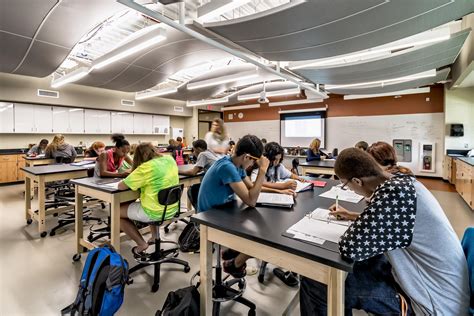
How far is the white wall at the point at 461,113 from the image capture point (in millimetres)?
6324

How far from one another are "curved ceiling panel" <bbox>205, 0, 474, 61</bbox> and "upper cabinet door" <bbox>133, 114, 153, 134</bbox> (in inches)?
273

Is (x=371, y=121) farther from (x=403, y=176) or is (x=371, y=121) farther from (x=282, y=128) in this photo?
(x=403, y=176)

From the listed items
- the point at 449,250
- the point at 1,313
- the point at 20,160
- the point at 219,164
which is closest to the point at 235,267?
the point at 219,164

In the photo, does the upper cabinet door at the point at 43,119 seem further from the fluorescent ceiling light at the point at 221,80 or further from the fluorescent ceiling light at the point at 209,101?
the fluorescent ceiling light at the point at 209,101

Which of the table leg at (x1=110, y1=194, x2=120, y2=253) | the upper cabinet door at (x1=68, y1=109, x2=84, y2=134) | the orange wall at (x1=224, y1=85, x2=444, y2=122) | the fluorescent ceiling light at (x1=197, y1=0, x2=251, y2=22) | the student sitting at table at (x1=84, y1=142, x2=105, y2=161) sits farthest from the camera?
the upper cabinet door at (x1=68, y1=109, x2=84, y2=134)

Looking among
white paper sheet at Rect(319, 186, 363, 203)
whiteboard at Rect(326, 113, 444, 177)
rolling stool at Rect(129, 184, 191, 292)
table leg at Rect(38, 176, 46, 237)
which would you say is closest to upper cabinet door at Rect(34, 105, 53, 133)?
table leg at Rect(38, 176, 46, 237)

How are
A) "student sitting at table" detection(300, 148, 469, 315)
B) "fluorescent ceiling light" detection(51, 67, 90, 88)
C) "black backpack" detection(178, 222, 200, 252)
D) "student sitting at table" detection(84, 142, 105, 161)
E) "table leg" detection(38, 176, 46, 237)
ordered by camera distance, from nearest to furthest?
1. "student sitting at table" detection(300, 148, 469, 315)
2. "black backpack" detection(178, 222, 200, 252)
3. "table leg" detection(38, 176, 46, 237)
4. "student sitting at table" detection(84, 142, 105, 161)
5. "fluorescent ceiling light" detection(51, 67, 90, 88)

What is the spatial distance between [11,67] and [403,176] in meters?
6.74

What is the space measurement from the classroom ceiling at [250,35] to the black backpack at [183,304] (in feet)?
8.94

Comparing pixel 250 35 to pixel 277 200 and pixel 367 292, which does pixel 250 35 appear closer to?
pixel 277 200

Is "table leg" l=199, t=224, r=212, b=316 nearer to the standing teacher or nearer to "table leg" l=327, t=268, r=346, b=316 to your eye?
"table leg" l=327, t=268, r=346, b=316

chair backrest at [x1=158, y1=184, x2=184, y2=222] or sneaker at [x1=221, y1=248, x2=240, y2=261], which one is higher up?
chair backrest at [x1=158, y1=184, x2=184, y2=222]

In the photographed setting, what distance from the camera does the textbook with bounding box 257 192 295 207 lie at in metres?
1.61

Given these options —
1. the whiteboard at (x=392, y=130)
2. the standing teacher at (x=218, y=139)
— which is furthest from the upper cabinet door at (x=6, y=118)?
the whiteboard at (x=392, y=130)
